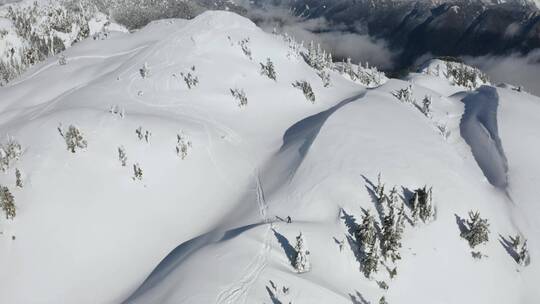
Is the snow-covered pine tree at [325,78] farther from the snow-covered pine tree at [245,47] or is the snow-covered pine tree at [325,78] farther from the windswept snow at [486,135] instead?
the windswept snow at [486,135]

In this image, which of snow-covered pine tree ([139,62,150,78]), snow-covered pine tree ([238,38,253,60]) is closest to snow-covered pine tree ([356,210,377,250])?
snow-covered pine tree ([139,62,150,78])

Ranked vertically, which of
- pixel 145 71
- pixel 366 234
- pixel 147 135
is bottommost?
pixel 366 234

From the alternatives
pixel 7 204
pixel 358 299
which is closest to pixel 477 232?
pixel 358 299

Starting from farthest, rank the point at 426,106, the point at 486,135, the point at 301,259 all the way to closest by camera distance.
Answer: the point at 426,106 < the point at 486,135 < the point at 301,259

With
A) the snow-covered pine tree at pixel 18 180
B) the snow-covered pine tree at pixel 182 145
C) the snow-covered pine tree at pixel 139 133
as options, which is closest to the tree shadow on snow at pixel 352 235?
the snow-covered pine tree at pixel 182 145

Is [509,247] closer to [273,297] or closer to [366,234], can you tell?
[366,234]

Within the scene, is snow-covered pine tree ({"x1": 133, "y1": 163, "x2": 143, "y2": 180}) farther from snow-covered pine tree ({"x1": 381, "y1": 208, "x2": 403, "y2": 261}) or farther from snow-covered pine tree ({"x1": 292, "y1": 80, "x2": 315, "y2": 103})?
snow-covered pine tree ({"x1": 292, "y1": 80, "x2": 315, "y2": 103})

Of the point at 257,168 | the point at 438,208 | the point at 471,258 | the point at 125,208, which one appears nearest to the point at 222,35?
the point at 257,168

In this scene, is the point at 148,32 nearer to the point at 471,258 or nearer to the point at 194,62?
the point at 194,62
